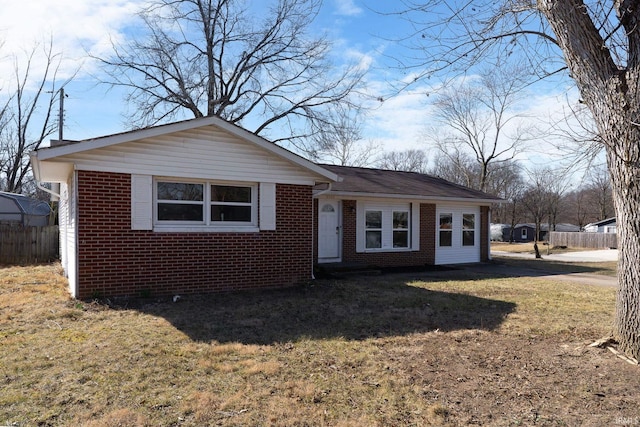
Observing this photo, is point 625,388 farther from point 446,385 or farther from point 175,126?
point 175,126

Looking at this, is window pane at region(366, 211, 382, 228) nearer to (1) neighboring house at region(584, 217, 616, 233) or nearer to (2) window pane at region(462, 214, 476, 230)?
(2) window pane at region(462, 214, 476, 230)

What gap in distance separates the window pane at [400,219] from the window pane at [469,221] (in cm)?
292

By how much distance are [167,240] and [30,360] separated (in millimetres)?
3856

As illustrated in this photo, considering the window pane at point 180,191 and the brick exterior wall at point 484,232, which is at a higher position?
the window pane at point 180,191

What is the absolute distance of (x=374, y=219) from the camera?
14.8 meters

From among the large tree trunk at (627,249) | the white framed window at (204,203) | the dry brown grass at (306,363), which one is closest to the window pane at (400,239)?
the dry brown grass at (306,363)

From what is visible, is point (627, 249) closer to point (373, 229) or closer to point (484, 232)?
point (373, 229)

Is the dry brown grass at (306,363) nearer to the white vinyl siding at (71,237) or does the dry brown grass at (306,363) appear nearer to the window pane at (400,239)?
the white vinyl siding at (71,237)

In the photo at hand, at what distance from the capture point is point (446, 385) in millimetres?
4383

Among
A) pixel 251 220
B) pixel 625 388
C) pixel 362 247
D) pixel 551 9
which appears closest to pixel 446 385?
pixel 625 388

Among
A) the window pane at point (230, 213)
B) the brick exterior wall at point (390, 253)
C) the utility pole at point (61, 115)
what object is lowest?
the brick exterior wall at point (390, 253)

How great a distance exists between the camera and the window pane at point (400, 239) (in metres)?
15.2

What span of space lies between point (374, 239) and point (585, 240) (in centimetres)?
3286

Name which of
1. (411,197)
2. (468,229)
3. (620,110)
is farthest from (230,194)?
(468,229)
